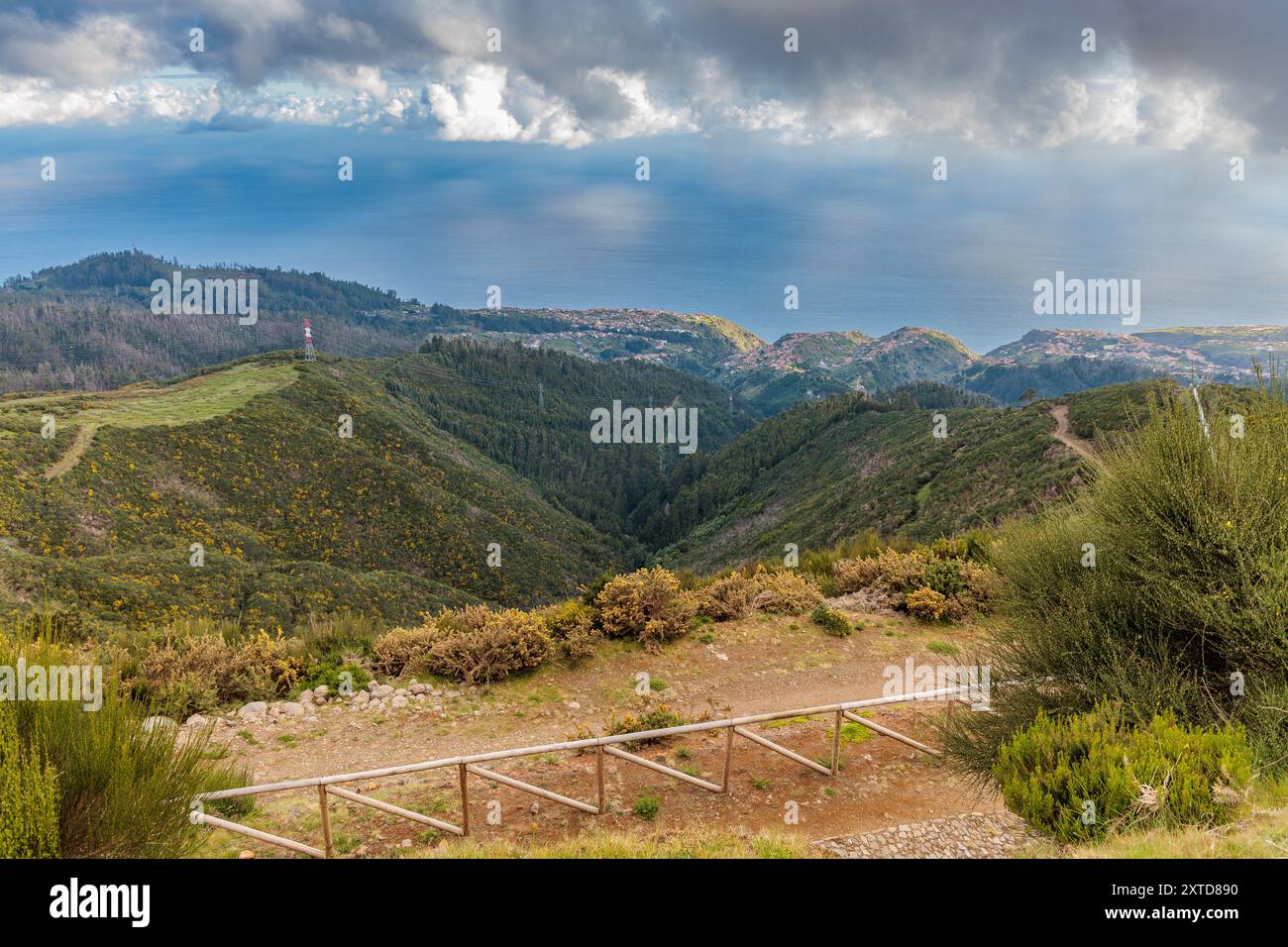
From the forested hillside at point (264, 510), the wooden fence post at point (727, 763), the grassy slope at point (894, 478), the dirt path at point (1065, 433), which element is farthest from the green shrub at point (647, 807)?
the dirt path at point (1065, 433)

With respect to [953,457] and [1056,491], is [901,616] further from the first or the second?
[953,457]

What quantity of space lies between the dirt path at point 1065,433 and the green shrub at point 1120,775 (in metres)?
39.2

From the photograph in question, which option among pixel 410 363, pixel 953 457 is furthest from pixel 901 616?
pixel 410 363

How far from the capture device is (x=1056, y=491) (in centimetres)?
3228

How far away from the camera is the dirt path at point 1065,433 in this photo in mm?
40906

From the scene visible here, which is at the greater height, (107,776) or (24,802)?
(24,802)

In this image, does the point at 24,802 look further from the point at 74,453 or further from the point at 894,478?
the point at 894,478

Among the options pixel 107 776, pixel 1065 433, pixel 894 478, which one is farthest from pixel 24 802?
pixel 894 478

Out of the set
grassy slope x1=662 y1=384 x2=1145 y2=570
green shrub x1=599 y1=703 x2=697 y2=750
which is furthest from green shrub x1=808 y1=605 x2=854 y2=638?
grassy slope x1=662 y1=384 x2=1145 y2=570

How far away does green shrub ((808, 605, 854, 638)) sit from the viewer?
13008 millimetres

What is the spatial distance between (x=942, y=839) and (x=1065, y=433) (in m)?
49.7

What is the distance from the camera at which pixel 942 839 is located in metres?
6.25

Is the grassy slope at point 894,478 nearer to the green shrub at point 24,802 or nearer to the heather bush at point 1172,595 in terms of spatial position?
the heather bush at point 1172,595

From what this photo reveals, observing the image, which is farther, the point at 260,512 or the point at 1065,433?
the point at 260,512
